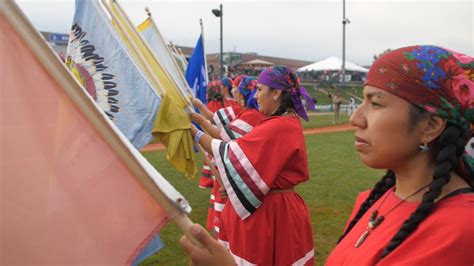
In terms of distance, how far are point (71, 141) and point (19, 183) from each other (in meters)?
0.23

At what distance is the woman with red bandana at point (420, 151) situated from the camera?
133 centimetres

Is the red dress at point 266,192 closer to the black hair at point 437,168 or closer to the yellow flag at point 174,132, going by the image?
the yellow flag at point 174,132

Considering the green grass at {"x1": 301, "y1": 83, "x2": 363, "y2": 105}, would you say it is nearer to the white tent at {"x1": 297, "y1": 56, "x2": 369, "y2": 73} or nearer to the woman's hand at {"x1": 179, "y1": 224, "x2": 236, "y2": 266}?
the white tent at {"x1": 297, "y1": 56, "x2": 369, "y2": 73}

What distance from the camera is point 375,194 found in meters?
2.00

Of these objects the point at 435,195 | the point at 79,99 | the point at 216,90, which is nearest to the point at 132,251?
the point at 79,99

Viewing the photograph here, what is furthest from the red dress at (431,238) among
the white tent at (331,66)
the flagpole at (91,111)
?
the white tent at (331,66)

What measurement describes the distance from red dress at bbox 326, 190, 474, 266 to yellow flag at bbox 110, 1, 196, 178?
5.99 feet

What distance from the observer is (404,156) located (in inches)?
59.7

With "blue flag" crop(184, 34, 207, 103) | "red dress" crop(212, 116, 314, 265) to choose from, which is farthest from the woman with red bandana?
"blue flag" crop(184, 34, 207, 103)

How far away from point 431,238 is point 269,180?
6.17 ft

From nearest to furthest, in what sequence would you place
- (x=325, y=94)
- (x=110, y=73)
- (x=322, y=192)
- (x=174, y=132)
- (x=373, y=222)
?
(x=373, y=222) → (x=174, y=132) → (x=110, y=73) → (x=322, y=192) → (x=325, y=94)

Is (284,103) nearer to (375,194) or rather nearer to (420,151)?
(375,194)

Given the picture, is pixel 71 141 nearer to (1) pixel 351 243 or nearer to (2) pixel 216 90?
(1) pixel 351 243

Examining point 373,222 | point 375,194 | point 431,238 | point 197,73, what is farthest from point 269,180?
point 197,73
